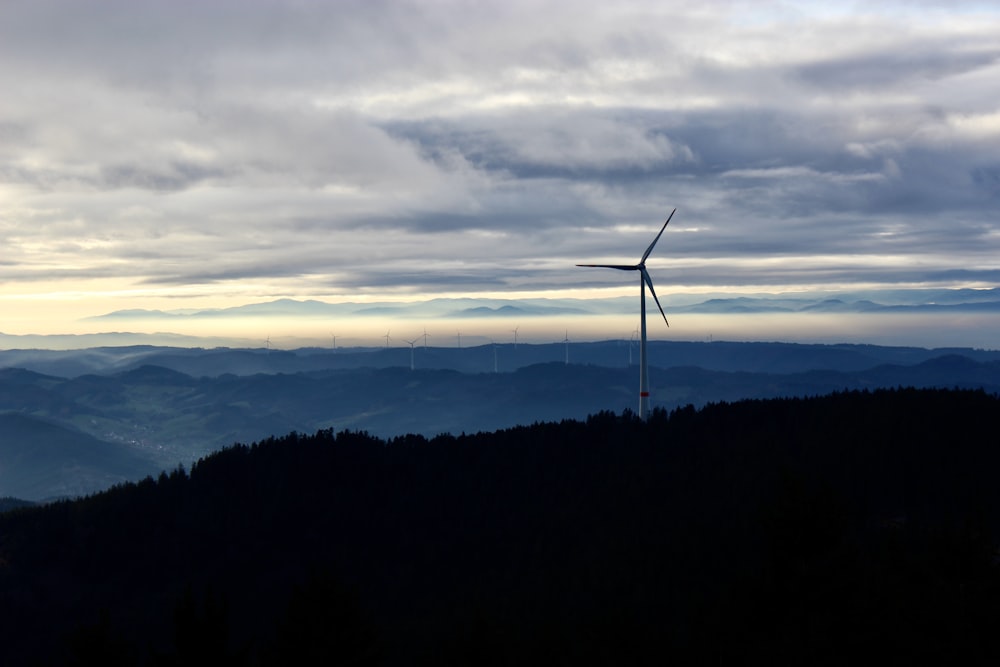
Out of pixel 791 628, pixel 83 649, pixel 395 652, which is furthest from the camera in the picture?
pixel 395 652

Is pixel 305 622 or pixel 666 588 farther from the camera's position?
pixel 666 588

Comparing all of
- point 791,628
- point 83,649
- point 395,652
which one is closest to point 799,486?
Result: point 791,628

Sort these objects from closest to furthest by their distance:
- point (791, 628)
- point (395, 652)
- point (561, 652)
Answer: point (791, 628)
point (561, 652)
point (395, 652)

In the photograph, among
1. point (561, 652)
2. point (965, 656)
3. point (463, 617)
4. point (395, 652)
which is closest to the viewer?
point (965, 656)

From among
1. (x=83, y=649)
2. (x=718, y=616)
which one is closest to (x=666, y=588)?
(x=718, y=616)

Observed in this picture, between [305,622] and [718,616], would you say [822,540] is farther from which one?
[305,622]

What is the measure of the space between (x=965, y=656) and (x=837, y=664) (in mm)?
11021

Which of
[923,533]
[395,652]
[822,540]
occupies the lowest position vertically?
[395,652]

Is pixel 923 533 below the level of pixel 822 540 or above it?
below

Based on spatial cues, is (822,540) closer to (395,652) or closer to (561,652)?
(561,652)

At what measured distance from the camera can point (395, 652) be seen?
170 metres

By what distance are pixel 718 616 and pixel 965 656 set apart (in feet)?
100

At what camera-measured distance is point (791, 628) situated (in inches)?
3895

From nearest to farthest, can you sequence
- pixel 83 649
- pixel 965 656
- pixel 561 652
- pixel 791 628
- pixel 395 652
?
pixel 83 649 → pixel 965 656 → pixel 791 628 → pixel 561 652 → pixel 395 652
